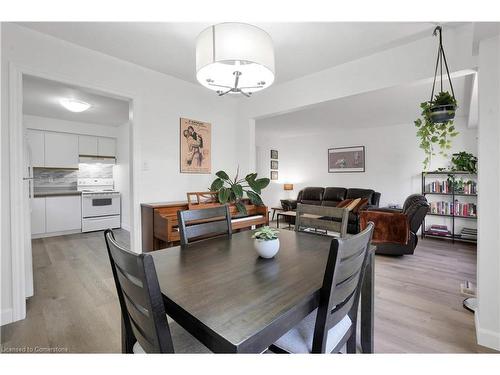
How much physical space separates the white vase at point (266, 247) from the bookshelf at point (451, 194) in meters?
4.75

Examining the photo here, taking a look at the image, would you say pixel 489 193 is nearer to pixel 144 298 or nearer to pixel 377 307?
pixel 377 307

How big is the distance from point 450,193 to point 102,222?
7.00 m

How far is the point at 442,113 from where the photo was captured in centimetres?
170

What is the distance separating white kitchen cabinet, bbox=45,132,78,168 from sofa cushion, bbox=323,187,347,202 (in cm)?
568

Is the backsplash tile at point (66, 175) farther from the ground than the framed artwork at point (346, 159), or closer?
closer

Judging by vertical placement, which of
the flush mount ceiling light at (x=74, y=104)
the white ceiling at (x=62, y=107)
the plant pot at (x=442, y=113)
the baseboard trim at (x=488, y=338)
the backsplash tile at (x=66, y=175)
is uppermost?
the white ceiling at (x=62, y=107)

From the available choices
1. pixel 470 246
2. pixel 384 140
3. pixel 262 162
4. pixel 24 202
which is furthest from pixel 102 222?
pixel 470 246

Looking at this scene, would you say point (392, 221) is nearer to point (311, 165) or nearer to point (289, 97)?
point (289, 97)

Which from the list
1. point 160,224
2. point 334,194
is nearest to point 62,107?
point 160,224

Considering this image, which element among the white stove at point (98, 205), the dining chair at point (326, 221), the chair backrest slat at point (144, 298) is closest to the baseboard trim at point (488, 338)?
the dining chair at point (326, 221)

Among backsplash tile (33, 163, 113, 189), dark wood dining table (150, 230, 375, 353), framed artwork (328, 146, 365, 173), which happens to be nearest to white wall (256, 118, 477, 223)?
framed artwork (328, 146, 365, 173)

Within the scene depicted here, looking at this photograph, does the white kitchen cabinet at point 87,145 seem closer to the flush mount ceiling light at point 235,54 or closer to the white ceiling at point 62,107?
the white ceiling at point 62,107

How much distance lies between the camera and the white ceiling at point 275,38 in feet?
6.42

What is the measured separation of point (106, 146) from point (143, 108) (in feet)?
11.3
